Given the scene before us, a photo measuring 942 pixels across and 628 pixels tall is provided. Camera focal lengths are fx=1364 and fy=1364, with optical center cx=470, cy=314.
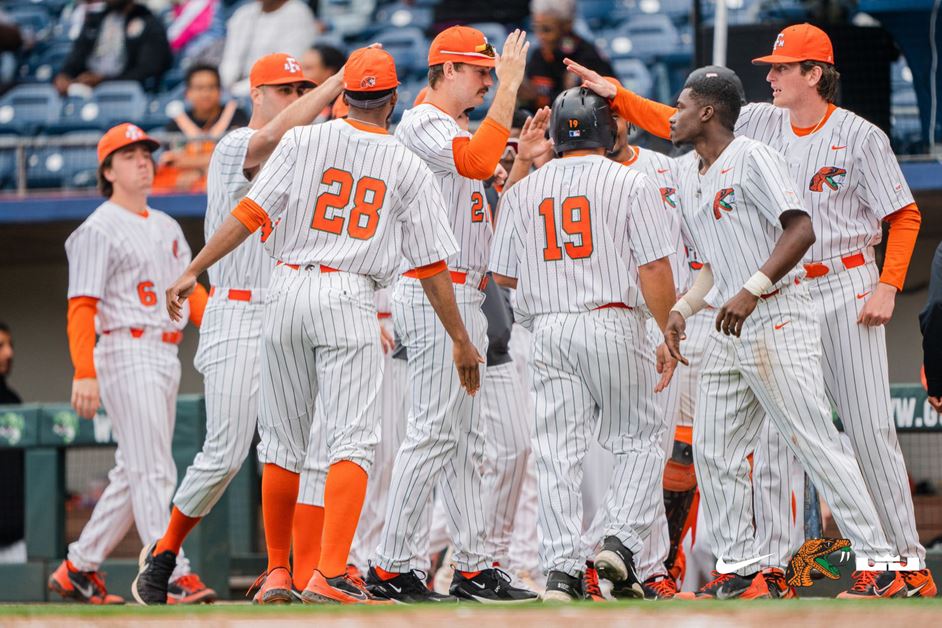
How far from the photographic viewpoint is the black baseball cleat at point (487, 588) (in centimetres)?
510

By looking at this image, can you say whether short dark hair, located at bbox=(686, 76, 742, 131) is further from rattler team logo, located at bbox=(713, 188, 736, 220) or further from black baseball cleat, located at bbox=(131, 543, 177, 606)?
black baseball cleat, located at bbox=(131, 543, 177, 606)

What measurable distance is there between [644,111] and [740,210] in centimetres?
75

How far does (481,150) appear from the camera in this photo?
16.0 feet

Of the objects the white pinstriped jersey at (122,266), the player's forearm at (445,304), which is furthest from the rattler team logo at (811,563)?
the white pinstriped jersey at (122,266)

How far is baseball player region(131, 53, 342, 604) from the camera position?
5.35m

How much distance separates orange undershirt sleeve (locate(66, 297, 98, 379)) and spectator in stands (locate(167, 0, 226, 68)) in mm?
6054

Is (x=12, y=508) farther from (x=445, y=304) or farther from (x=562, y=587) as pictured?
(x=562, y=587)

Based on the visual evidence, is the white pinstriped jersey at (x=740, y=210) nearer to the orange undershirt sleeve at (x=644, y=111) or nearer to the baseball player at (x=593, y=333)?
the baseball player at (x=593, y=333)

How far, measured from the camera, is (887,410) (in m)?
4.89

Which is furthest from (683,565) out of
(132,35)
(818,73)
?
(132,35)

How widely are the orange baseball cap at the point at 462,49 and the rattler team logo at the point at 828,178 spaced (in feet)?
4.22
